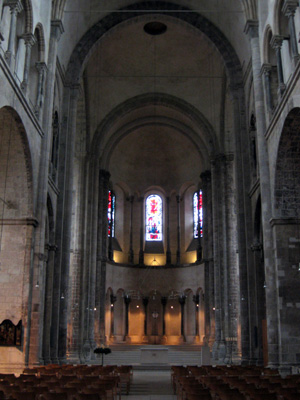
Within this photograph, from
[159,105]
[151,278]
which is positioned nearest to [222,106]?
[159,105]

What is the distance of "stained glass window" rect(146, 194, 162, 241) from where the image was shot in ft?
150

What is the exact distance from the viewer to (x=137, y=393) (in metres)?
16.2

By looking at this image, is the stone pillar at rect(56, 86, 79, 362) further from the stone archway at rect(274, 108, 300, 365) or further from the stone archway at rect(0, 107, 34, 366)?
the stone archway at rect(274, 108, 300, 365)

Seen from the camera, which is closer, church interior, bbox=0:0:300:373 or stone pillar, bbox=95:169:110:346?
church interior, bbox=0:0:300:373

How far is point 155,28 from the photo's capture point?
3262 centimetres

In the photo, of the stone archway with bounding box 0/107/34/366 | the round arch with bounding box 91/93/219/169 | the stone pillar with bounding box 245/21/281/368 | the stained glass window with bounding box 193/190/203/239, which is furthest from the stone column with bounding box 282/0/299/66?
the stained glass window with bounding box 193/190/203/239

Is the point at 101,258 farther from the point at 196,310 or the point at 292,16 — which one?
the point at 292,16

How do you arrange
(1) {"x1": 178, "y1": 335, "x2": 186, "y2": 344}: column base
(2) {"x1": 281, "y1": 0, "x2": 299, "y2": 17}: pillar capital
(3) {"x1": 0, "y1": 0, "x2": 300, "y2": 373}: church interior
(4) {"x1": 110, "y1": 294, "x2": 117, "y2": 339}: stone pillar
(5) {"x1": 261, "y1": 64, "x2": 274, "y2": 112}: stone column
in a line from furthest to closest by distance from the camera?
(1) {"x1": 178, "y1": 335, "x2": 186, "y2": 344}: column base
(4) {"x1": 110, "y1": 294, "x2": 117, "y2": 339}: stone pillar
(5) {"x1": 261, "y1": 64, "x2": 274, "y2": 112}: stone column
(3) {"x1": 0, "y1": 0, "x2": 300, "y2": 373}: church interior
(2) {"x1": 281, "y1": 0, "x2": 299, "y2": 17}: pillar capital

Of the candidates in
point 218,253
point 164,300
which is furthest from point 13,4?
point 164,300

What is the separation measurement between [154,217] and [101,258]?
404 inches

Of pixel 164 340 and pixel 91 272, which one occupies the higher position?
pixel 91 272

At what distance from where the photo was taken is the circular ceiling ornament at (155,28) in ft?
106

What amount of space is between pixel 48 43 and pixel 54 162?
6.09m

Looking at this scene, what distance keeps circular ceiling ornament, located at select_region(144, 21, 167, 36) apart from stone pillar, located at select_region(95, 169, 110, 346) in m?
11.2
